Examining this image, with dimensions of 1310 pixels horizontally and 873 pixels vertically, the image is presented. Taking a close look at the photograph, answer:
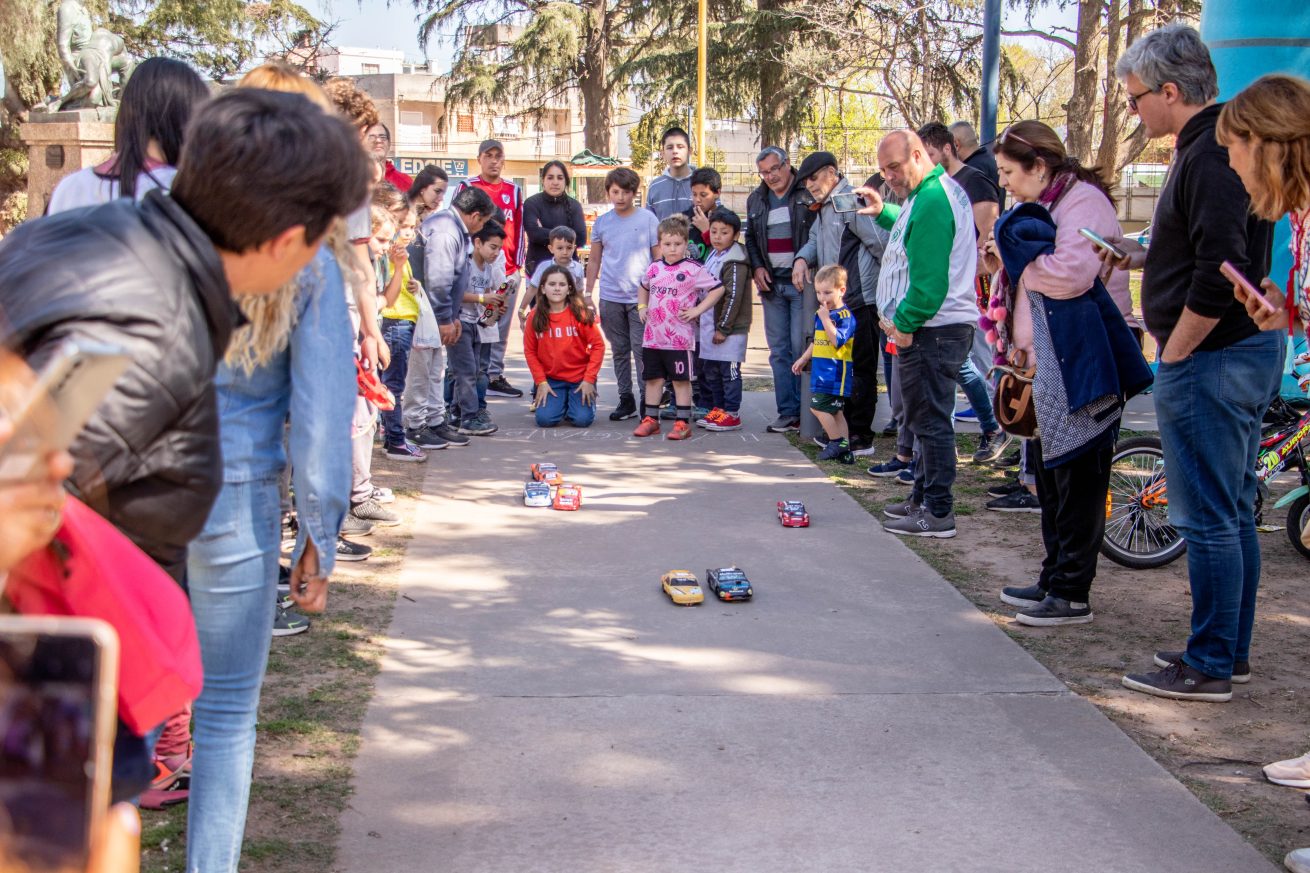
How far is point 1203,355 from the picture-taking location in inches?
172

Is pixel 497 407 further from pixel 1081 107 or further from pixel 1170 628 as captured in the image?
pixel 1081 107

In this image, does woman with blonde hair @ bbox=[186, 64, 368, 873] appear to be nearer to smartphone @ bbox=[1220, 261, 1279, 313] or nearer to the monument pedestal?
smartphone @ bbox=[1220, 261, 1279, 313]

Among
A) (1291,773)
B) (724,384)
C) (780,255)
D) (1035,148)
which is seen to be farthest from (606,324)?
(1291,773)

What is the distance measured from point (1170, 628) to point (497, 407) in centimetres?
666

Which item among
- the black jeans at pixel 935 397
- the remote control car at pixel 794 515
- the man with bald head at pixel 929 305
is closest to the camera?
the man with bald head at pixel 929 305

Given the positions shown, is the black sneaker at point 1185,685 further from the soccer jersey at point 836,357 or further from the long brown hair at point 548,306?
the long brown hair at point 548,306

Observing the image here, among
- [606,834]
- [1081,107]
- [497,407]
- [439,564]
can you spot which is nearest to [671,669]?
[606,834]

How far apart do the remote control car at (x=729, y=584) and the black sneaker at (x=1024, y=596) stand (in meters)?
1.12

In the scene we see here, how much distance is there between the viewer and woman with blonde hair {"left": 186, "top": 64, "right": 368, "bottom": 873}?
8.79ft

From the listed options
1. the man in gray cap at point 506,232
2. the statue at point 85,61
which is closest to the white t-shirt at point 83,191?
the man in gray cap at point 506,232

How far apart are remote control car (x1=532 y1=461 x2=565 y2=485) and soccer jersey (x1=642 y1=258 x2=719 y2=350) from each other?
193cm

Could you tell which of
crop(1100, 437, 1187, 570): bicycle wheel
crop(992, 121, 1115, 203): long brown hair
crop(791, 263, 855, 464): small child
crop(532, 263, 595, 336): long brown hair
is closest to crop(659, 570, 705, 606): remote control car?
crop(1100, 437, 1187, 570): bicycle wheel

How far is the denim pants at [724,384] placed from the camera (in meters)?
9.92

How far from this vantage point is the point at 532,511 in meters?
7.25
